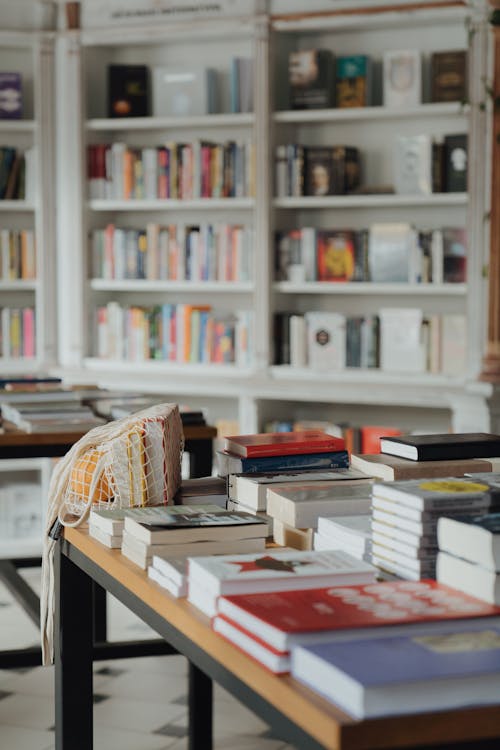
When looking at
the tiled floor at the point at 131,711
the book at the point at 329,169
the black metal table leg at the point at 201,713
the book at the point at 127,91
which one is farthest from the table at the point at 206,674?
the book at the point at 127,91

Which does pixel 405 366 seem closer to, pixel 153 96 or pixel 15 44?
pixel 153 96

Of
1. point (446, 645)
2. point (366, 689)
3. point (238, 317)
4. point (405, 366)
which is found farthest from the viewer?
point (238, 317)

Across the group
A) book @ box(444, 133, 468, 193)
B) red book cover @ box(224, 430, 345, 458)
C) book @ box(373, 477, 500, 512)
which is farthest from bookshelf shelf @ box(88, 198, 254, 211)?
book @ box(373, 477, 500, 512)

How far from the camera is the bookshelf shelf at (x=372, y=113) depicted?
5199mm

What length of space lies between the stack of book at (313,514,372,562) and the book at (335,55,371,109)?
372 centimetres

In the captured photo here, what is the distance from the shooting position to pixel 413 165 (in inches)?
209

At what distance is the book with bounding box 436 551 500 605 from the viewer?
1.55 meters

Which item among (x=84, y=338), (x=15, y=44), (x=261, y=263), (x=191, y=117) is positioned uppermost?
(x=15, y=44)

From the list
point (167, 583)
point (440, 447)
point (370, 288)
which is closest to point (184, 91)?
point (370, 288)

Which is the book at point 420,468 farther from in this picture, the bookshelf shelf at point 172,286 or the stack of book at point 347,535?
the bookshelf shelf at point 172,286

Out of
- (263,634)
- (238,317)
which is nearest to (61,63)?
(238,317)

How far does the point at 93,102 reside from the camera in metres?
6.02

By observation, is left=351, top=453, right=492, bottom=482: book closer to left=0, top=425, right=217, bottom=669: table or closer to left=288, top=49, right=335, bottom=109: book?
left=0, top=425, right=217, bottom=669: table

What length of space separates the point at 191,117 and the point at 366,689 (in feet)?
15.5
